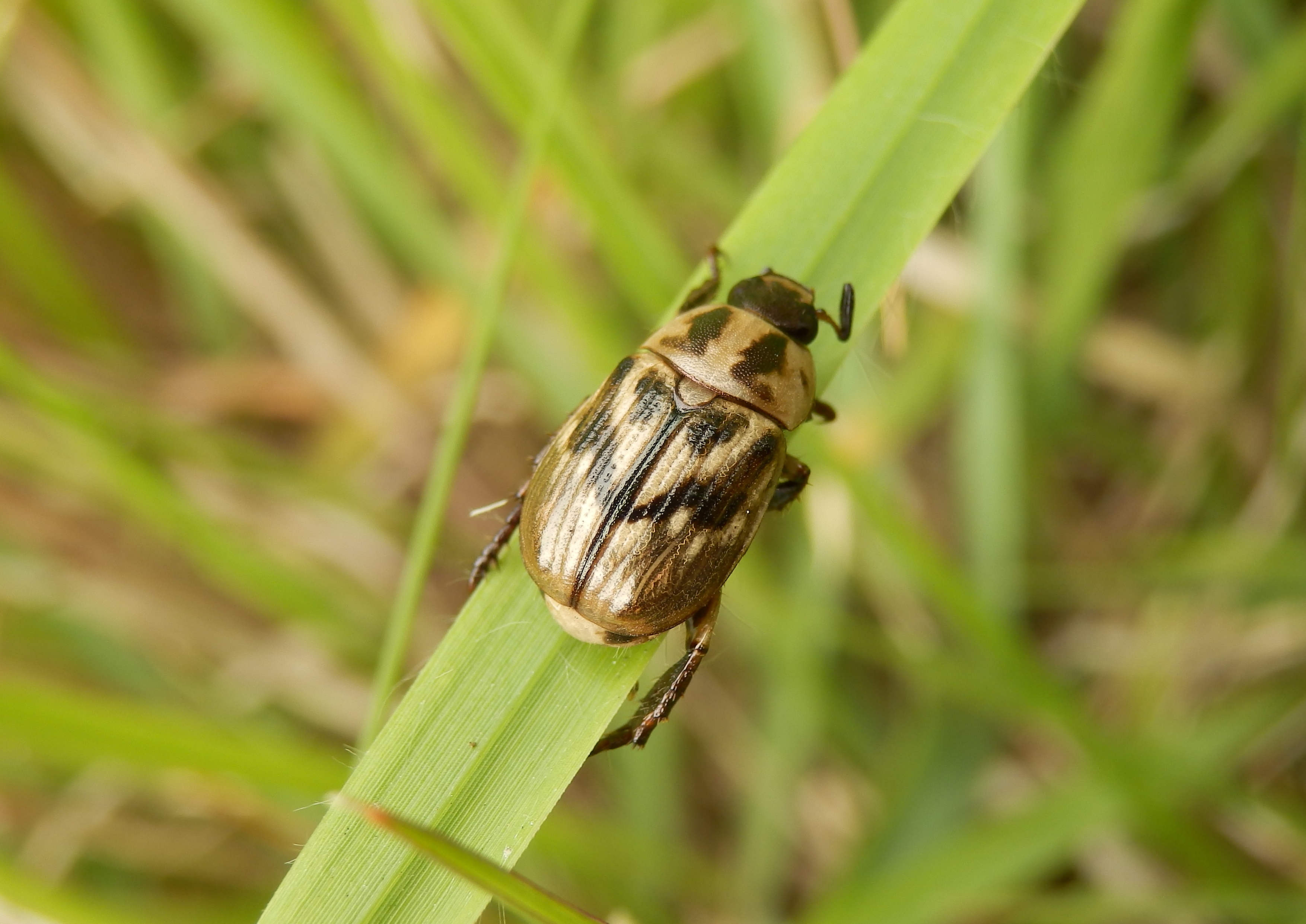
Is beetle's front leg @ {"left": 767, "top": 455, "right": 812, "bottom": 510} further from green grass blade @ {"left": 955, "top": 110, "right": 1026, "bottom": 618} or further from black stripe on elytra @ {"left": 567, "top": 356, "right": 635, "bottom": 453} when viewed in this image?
green grass blade @ {"left": 955, "top": 110, "right": 1026, "bottom": 618}

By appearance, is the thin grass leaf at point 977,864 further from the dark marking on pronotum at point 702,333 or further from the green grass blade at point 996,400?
the dark marking on pronotum at point 702,333

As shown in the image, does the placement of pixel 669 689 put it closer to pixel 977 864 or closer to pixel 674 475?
pixel 674 475

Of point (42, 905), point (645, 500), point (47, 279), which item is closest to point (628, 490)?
point (645, 500)

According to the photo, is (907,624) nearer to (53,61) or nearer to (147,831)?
(147,831)

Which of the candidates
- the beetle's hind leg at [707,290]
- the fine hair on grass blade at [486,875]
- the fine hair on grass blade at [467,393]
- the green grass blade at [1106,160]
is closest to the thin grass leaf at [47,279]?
the fine hair on grass blade at [467,393]

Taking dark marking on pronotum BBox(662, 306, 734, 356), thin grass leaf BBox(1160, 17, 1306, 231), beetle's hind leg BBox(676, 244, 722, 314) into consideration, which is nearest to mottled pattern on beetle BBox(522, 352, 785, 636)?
dark marking on pronotum BBox(662, 306, 734, 356)
